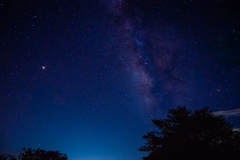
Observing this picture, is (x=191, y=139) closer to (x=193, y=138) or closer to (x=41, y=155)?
(x=193, y=138)

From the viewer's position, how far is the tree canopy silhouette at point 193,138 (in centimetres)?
641

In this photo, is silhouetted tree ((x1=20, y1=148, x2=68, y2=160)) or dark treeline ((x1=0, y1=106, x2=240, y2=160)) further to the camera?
silhouetted tree ((x1=20, y1=148, x2=68, y2=160))

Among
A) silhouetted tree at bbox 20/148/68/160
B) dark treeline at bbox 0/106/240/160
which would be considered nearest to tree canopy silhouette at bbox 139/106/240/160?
dark treeline at bbox 0/106/240/160

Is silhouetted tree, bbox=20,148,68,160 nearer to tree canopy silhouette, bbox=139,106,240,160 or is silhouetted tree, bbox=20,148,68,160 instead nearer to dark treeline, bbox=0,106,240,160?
dark treeline, bbox=0,106,240,160

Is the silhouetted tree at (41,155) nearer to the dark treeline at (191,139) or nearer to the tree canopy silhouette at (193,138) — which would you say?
the dark treeline at (191,139)

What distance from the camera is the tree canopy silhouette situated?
21.0 ft

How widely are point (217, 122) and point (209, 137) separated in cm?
178

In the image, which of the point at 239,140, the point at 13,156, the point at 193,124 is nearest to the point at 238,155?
the point at 193,124

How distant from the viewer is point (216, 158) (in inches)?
244

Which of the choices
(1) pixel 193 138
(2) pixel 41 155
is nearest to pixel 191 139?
(1) pixel 193 138

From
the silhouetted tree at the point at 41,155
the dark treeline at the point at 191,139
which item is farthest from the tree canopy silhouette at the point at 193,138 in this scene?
the silhouetted tree at the point at 41,155

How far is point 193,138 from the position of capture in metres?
7.89

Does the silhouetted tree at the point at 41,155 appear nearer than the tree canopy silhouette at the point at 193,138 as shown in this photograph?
No

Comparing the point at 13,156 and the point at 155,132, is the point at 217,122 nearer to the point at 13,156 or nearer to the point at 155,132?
the point at 155,132
